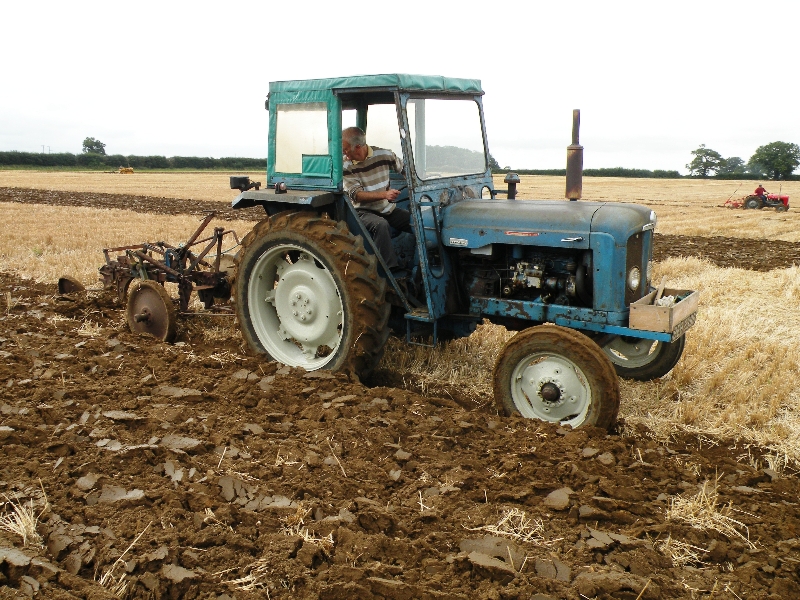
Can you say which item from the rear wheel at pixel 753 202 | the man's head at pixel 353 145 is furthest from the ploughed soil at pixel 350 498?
the rear wheel at pixel 753 202

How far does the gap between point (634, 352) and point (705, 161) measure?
253ft

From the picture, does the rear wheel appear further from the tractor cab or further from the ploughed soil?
the ploughed soil

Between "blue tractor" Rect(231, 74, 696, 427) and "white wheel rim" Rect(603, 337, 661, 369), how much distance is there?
0.04ft

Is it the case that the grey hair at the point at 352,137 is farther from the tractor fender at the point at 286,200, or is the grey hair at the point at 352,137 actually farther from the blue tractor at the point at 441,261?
the tractor fender at the point at 286,200

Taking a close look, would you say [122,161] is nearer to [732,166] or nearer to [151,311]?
[732,166]

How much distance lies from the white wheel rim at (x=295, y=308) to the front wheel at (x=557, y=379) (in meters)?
1.36

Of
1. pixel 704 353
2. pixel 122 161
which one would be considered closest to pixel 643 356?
pixel 704 353

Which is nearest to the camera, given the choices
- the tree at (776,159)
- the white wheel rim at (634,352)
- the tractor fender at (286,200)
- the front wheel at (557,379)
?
the front wheel at (557,379)

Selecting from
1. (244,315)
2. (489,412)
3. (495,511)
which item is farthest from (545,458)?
(244,315)

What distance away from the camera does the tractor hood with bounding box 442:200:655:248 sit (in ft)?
16.8

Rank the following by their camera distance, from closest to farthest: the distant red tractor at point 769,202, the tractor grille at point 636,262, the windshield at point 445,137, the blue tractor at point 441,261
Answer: the blue tractor at point 441,261 < the tractor grille at point 636,262 < the windshield at point 445,137 < the distant red tractor at point 769,202

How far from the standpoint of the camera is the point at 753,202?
81.7 feet

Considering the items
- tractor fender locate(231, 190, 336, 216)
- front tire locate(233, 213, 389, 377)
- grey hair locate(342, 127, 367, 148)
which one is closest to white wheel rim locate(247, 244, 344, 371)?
front tire locate(233, 213, 389, 377)

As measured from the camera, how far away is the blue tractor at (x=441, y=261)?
506 cm
